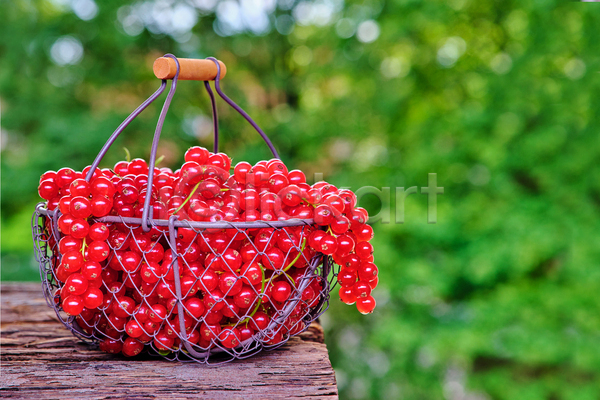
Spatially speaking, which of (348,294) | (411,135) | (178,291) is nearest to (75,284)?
(178,291)

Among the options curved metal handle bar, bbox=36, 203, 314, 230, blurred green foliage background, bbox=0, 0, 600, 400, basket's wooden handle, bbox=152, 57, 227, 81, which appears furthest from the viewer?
blurred green foliage background, bbox=0, 0, 600, 400

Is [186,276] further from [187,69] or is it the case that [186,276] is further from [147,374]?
[187,69]

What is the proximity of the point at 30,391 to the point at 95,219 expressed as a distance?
0.80 ft

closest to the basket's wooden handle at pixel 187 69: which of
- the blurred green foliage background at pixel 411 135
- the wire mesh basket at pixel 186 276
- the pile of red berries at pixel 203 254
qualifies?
the wire mesh basket at pixel 186 276

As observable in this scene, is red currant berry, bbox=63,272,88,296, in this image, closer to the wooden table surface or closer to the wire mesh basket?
the wire mesh basket

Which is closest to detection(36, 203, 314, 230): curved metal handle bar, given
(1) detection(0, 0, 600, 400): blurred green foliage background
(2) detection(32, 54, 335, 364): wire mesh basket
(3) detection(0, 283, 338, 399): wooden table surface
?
(2) detection(32, 54, 335, 364): wire mesh basket

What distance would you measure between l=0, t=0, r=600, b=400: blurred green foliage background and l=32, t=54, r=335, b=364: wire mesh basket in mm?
1900

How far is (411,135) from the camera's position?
277cm

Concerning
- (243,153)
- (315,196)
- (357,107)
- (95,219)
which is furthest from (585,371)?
(95,219)

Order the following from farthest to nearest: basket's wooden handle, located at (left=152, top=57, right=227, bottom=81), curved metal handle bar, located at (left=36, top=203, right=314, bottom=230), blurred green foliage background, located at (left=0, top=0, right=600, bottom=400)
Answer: blurred green foliage background, located at (left=0, top=0, right=600, bottom=400)
basket's wooden handle, located at (left=152, top=57, right=227, bottom=81)
curved metal handle bar, located at (left=36, top=203, right=314, bottom=230)

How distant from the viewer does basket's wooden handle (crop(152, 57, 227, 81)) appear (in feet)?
2.48

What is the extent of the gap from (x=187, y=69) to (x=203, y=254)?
0.30m

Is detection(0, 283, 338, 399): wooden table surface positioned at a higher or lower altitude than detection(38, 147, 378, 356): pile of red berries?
lower

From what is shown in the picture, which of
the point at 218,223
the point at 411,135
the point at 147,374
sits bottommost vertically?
the point at 147,374
